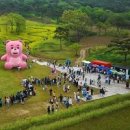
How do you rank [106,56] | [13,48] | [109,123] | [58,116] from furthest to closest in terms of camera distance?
1. [106,56]
2. [13,48]
3. [58,116]
4. [109,123]

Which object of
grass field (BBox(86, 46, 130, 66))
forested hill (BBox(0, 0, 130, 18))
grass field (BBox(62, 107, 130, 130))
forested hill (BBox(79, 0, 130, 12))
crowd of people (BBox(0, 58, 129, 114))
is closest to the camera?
grass field (BBox(62, 107, 130, 130))

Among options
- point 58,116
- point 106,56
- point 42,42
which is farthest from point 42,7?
point 58,116

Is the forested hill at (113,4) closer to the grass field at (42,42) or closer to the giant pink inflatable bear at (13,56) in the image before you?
the grass field at (42,42)

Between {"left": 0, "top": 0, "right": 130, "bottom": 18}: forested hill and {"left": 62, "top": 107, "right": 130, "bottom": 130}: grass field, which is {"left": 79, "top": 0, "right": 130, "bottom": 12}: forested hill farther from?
{"left": 62, "top": 107, "right": 130, "bottom": 130}: grass field

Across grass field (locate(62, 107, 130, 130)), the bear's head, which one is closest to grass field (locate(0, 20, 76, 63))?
the bear's head

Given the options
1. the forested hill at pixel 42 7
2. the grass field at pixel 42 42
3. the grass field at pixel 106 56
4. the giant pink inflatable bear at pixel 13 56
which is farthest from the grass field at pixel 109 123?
the forested hill at pixel 42 7

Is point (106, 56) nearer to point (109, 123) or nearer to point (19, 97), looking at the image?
point (19, 97)

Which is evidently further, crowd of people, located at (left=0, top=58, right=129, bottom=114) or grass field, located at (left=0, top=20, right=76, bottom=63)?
grass field, located at (left=0, top=20, right=76, bottom=63)

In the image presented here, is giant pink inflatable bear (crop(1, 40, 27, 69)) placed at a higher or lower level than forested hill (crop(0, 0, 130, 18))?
lower

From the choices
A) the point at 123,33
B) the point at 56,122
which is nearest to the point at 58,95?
the point at 56,122

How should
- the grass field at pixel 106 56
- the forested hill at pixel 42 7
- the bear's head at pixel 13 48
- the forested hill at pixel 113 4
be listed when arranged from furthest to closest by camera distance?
the forested hill at pixel 113 4
the forested hill at pixel 42 7
the grass field at pixel 106 56
the bear's head at pixel 13 48

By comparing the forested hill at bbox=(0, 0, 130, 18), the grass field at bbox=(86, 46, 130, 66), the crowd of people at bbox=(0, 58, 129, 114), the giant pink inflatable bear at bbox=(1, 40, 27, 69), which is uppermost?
the forested hill at bbox=(0, 0, 130, 18)

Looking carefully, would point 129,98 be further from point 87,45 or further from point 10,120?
point 87,45
